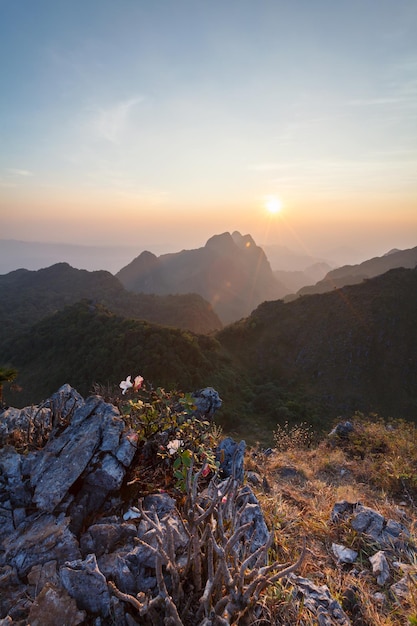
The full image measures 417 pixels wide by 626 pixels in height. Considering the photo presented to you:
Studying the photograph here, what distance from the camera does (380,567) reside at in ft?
15.3

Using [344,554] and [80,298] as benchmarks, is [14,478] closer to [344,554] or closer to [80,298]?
[344,554]

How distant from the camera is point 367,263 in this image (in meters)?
135

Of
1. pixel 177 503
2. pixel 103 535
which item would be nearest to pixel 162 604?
pixel 103 535

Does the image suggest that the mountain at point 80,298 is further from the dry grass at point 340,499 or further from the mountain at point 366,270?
the dry grass at point 340,499

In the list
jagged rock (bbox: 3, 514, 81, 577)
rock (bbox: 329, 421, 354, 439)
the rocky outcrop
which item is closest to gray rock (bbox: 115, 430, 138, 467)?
the rocky outcrop

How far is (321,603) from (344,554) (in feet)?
5.63

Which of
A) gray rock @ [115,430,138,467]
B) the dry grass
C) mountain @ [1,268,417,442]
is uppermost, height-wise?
gray rock @ [115,430,138,467]

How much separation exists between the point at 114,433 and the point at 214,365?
35483mm

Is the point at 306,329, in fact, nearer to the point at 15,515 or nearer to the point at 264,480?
the point at 264,480

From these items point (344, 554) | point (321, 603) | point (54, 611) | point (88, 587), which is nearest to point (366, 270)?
point (344, 554)

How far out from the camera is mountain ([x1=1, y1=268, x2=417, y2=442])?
120ft

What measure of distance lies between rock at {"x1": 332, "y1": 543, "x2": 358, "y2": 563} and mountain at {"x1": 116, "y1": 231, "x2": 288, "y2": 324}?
137 metres

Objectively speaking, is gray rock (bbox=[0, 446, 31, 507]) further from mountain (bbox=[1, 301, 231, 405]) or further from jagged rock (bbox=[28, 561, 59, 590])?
mountain (bbox=[1, 301, 231, 405])

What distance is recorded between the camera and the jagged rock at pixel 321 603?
140 inches
